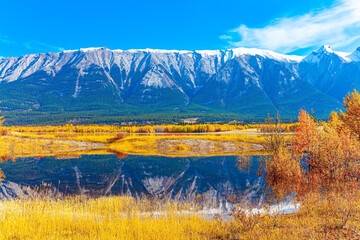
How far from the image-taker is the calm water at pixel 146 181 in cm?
1878

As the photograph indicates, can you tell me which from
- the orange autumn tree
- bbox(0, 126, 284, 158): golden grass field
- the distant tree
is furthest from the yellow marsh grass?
bbox(0, 126, 284, 158): golden grass field

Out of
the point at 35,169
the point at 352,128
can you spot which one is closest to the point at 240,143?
the point at 352,128

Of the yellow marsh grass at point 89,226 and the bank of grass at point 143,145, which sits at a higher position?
the bank of grass at point 143,145

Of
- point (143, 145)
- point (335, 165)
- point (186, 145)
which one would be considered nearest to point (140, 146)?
point (143, 145)

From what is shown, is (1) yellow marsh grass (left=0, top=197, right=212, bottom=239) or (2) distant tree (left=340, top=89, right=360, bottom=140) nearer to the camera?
(1) yellow marsh grass (left=0, top=197, right=212, bottom=239)

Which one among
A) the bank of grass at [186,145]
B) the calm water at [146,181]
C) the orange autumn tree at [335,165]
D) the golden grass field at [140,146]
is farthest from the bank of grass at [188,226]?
the bank of grass at [186,145]

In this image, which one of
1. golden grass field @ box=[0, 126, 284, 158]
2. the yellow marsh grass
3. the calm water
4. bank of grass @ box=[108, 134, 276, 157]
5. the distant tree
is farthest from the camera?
bank of grass @ box=[108, 134, 276, 157]

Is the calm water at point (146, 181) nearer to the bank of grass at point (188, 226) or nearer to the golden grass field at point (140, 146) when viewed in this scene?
the bank of grass at point (188, 226)

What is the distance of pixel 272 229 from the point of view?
955 centimetres

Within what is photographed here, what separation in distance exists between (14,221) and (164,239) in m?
6.51

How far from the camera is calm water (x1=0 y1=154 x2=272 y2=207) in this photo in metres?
18.8

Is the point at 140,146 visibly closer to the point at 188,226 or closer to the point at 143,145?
the point at 143,145

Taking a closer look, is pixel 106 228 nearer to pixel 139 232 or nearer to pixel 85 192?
pixel 139 232

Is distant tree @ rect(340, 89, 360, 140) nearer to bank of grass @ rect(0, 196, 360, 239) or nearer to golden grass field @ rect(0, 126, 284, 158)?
bank of grass @ rect(0, 196, 360, 239)
